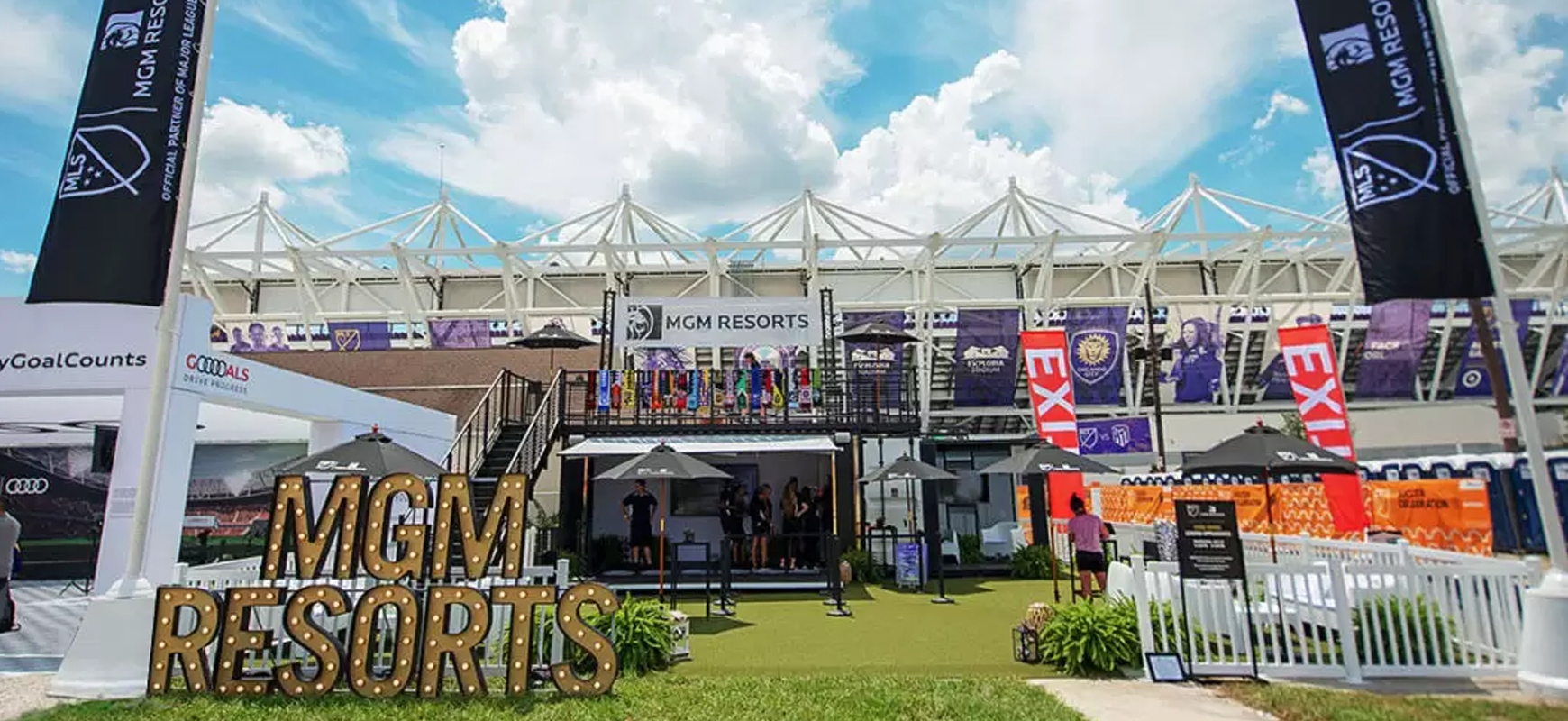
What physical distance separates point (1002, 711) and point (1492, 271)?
17.6 ft

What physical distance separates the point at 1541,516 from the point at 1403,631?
4.45ft

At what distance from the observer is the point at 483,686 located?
600cm

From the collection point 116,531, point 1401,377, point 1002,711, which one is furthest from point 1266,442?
point 1401,377

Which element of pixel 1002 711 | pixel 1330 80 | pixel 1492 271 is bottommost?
pixel 1002 711

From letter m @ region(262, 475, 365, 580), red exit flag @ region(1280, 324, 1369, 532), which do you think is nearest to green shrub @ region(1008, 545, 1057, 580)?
red exit flag @ region(1280, 324, 1369, 532)

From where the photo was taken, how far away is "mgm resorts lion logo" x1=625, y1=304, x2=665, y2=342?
52.6 feet

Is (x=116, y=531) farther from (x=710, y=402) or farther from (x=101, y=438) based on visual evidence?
(x=710, y=402)

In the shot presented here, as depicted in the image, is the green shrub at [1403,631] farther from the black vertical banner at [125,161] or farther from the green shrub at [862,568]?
the black vertical banner at [125,161]

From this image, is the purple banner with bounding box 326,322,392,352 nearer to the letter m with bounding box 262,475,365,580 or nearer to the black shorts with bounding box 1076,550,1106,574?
the letter m with bounding box 262,475,365,580

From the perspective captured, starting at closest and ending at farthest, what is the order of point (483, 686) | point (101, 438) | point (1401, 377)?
point (483, 686)
point (101, 438)
point (1401, 377)

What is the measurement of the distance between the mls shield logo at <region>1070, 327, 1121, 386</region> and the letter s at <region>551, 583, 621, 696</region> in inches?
1010

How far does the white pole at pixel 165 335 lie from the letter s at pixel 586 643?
339cm

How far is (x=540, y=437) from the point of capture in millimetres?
14453

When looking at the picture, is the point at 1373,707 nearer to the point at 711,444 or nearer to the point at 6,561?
the point at 711,444
